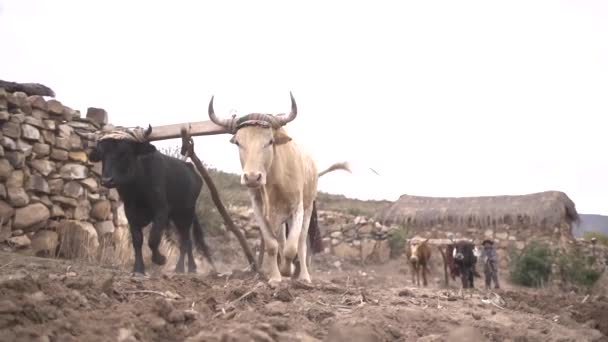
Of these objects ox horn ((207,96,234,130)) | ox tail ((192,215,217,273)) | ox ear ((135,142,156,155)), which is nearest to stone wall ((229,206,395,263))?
ox tail ((192,215,217,273))

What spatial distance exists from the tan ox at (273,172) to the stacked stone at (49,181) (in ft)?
11.6

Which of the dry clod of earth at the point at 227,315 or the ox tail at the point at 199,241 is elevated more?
the ox tail at the point at 199,241

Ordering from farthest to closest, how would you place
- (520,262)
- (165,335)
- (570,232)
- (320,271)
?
(570,232)
(520,262)
(320,271)
(165,335)

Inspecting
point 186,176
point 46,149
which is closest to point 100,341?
point 186,176

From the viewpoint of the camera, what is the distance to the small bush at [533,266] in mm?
18656

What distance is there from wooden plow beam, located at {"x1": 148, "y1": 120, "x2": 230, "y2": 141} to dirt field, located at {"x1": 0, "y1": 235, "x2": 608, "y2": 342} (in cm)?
188

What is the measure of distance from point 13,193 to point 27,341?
5885 mm

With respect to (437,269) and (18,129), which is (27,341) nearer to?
(18,129)

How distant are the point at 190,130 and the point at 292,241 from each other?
164 cm

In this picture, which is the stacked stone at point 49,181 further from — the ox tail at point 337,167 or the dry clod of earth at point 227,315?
the ox tail at point 337,167

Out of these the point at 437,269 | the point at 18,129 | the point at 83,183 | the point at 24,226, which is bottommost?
the point at 437,269

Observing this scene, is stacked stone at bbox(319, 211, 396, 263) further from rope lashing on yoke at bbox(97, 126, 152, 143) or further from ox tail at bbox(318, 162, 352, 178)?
rope lashing on yoke at bbox(97, 126, 152, 143)

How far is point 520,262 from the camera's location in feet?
62.9

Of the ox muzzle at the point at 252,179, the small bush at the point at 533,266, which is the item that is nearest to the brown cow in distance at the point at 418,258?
the small bush at the point at 533,266
